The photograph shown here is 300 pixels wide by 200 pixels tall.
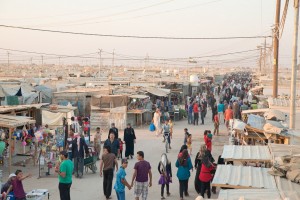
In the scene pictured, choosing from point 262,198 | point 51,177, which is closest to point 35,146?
point 51,177

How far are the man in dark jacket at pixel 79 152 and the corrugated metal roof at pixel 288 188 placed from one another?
6.50 metres

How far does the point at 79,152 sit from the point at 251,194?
7.08 metres

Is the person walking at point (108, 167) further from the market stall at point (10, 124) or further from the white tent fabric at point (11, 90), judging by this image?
the white tent fabric at point (11, 90)

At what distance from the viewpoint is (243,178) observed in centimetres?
707

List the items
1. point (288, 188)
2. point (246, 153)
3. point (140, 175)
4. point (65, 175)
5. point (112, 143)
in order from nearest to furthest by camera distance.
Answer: point (288, 188) → point (140, 175) → point (65, 175) → point (246, 153) → point (112, 143)

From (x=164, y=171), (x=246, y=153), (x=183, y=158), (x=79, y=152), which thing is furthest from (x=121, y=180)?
(x=79, y=152)

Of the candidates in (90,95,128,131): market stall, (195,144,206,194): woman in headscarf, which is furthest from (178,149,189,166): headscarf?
(90,95,128,131): market stall

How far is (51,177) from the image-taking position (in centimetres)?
1220

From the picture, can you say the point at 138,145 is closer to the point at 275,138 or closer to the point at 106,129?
the point at 106,129

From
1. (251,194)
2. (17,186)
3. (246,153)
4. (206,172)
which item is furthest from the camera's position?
(206,172)

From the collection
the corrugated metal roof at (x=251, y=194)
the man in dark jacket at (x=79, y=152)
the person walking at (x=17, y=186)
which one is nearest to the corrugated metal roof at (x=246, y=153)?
the corrugated metal roof at (x=251, y=194)

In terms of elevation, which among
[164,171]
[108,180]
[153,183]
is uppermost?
[164,171]

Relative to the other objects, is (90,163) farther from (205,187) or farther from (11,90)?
(11,90)

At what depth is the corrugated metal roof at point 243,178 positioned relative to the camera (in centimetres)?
660
